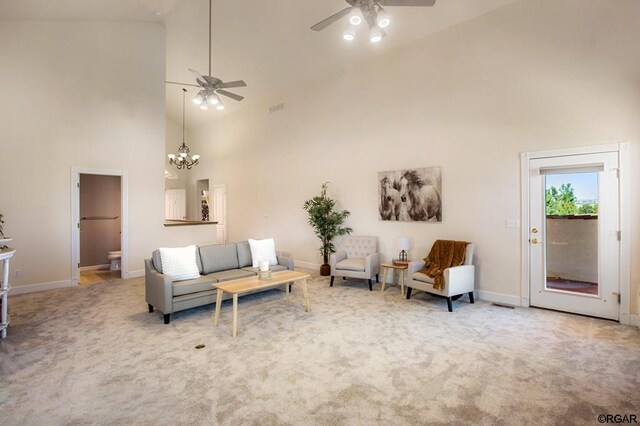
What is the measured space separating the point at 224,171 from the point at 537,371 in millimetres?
8926

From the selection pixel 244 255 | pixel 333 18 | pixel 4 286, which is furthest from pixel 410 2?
pixel 4 286

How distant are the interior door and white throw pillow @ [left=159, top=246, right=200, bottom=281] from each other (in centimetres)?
455

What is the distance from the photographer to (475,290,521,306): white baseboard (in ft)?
14.8

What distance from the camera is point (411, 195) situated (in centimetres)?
553

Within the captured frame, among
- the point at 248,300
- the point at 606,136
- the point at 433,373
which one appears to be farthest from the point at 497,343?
the point at 248,300

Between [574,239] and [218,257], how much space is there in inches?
191

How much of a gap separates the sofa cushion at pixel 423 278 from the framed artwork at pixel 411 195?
1020 mm

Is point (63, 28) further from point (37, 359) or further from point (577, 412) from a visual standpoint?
point (577, 412)

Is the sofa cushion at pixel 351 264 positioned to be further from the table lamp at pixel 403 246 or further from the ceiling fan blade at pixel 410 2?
the ceiling fan blade at pixel 410 2

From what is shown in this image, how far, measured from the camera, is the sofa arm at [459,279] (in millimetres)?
4262

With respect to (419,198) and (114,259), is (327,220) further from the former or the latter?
(114,259)

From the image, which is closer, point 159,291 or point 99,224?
point 159,291

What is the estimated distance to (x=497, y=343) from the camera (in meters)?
3.28

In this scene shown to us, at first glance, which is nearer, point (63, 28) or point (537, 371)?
point (537, 371)
